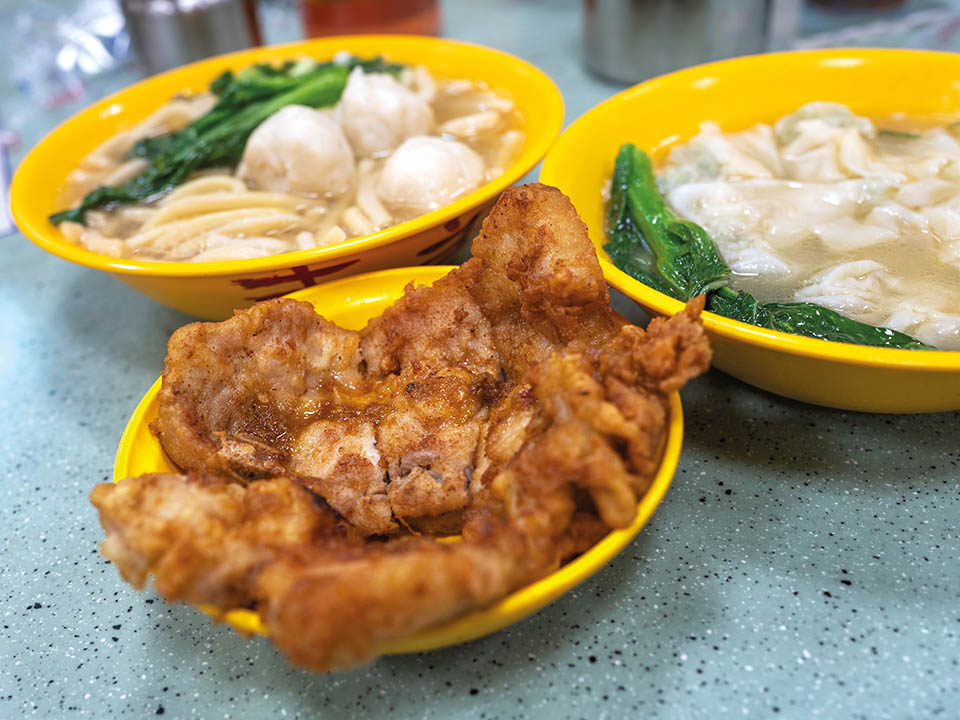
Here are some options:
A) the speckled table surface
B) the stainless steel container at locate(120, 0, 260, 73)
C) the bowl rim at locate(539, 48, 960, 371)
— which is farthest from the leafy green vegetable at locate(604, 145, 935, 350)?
the stainless steel container at locate(120, 0, 260, 73)

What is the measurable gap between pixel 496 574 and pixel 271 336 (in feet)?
2.41

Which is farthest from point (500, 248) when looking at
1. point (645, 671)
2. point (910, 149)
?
point (910, 149)

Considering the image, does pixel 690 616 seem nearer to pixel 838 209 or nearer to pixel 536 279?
pixel 536 279

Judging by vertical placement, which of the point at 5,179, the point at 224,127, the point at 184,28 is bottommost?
the point at 5,179

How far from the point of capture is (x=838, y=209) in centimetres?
192

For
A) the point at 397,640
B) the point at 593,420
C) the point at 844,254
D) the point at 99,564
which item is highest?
the point at 593,420

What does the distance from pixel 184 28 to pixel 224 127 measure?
A: 1178 mm

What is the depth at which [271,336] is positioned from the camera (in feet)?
4.82

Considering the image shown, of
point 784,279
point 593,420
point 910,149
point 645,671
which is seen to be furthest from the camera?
point 910,149

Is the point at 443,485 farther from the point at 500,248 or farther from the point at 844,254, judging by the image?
the point at 844,254

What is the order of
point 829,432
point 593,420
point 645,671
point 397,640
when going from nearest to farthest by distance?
1. point 397,640
2. point 593,420
3. point 645,671
4. point 829,432

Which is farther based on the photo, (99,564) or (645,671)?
(99,564)

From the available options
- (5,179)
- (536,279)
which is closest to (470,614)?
(536,279)

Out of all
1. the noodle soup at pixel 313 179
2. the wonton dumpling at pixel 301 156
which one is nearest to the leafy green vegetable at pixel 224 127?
the noodle soup at pixel 313 179
